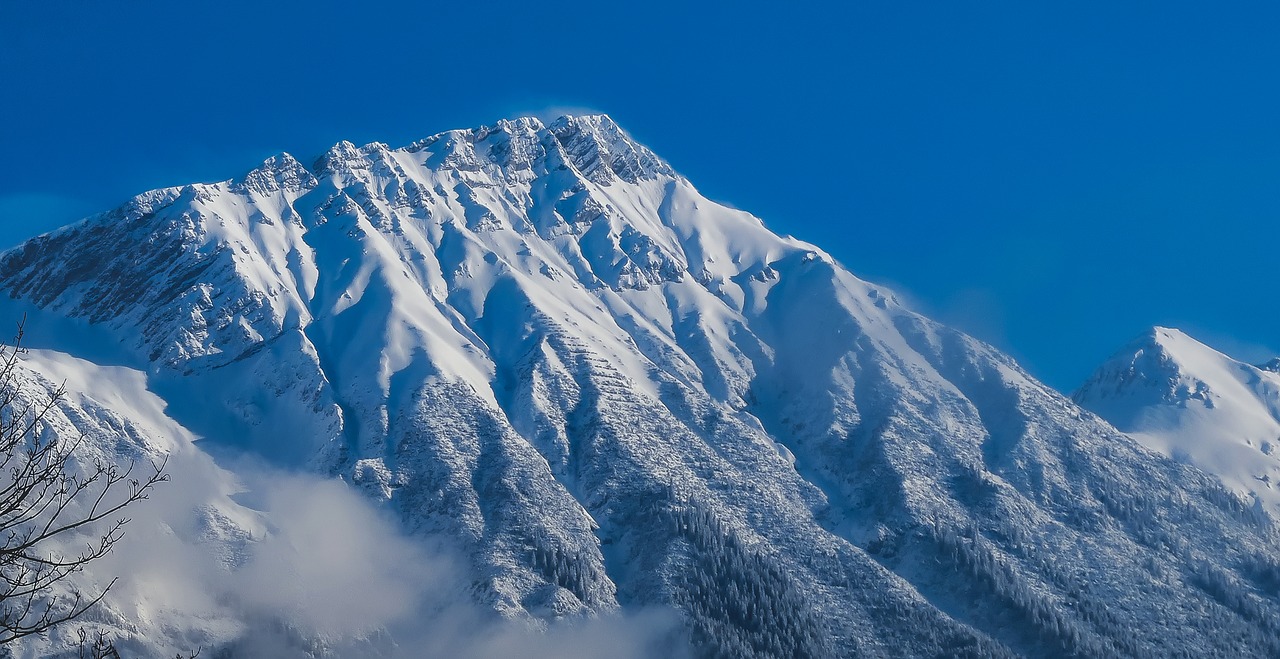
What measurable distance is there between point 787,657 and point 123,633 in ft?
321

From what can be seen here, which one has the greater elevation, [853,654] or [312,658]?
[853,654]

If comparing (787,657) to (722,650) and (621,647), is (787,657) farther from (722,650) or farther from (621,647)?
(621,647)

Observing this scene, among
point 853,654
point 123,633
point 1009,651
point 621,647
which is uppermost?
point 1009,651

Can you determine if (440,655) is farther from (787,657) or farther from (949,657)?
(949,657)

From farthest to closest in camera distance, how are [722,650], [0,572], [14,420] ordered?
[722,650] → [0,572] → [14,420]

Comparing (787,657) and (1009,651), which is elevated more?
(1009,651)

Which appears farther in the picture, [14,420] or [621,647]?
[621,647]

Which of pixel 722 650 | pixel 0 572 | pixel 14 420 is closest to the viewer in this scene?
pixel 14 420

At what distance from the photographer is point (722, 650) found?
19525 centimetres

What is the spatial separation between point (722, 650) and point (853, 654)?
2032 cm

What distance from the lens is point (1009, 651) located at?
Result: 199750 millimetres

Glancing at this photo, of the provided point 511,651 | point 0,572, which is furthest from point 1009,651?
point 0,572

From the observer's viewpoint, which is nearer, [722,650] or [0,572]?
[0,572]

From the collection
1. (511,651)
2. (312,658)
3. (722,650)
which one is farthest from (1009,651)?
(312,658)
